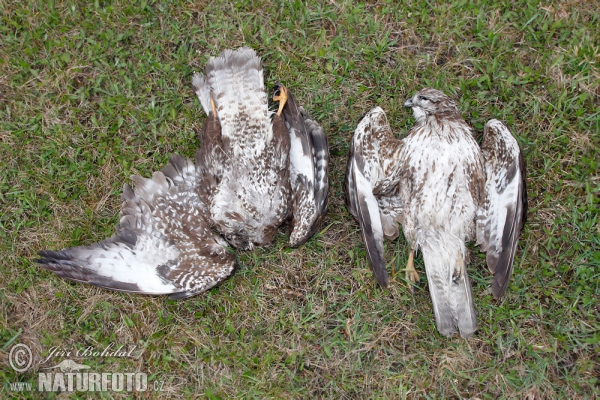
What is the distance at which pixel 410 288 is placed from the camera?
4.12m

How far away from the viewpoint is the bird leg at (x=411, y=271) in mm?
3984

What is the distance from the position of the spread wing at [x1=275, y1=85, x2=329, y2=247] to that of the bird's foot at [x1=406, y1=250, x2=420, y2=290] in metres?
0.86

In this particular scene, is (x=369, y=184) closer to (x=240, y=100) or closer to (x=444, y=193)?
(x=444, y=193)

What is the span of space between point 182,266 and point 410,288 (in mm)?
2020

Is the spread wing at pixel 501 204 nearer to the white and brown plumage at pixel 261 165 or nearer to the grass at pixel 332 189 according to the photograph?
the grass at pixel 332 189

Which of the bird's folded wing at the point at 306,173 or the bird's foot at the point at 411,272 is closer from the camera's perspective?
the bird's folded wing at the point at 306,173

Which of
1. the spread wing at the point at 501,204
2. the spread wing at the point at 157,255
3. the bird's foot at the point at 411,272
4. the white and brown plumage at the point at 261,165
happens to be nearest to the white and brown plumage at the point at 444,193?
the spread wing at the point at 501,204

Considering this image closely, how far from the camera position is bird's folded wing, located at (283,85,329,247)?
150 inches

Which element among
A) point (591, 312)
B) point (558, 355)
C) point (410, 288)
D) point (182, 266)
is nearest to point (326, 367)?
point (410, 288)

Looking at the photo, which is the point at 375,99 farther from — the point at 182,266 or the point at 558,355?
the point at 558,355

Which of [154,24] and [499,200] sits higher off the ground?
[154,24]

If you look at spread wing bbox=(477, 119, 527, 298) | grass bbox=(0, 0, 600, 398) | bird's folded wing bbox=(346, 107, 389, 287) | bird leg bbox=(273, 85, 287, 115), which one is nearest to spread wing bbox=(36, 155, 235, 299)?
grass bbox=(0, 0, 600, 398)

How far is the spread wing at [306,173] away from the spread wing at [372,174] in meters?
0.26

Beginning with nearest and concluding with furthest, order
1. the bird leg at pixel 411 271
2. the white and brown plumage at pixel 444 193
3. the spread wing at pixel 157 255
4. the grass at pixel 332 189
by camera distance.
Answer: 1. the white and brown plumage at pixel 444 193
2. the spread wing at pixel 157 255
3. the bird leg at pixel 411 271
4. the grass at pixel 332 189
